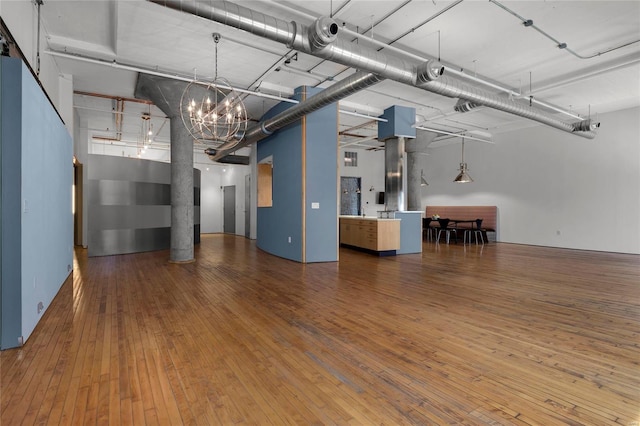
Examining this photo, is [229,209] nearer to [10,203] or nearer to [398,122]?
[398,122]

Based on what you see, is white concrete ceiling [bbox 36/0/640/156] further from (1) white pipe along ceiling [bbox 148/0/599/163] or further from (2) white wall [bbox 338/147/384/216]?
(2) white wall [bbox 338/147/384/216]

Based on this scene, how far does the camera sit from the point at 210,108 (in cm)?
657

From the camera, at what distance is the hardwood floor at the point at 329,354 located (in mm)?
2055

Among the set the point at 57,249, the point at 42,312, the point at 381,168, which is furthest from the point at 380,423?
the point at 381,168

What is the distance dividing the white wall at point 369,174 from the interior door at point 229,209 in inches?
217

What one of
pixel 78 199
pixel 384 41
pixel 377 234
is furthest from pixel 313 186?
pixel 78 199

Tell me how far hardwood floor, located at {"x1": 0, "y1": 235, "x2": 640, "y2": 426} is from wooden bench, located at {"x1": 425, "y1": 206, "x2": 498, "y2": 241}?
757 cm

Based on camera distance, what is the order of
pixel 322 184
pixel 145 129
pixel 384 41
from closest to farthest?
1. pixel 384 41
2. pixel 322 184
3. pixel 145 129

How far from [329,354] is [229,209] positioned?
14.3 meters

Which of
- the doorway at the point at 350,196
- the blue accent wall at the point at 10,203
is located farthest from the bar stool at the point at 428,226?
the blue accent wall at the point at 10,203

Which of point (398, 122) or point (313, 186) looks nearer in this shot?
point (313, 186)

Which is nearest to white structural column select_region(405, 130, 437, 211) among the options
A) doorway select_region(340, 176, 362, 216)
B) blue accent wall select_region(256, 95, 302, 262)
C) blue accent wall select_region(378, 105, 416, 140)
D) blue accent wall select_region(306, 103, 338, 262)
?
blue accent wall select_region(378, 105, 416, 140)

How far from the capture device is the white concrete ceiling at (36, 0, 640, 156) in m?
4.95

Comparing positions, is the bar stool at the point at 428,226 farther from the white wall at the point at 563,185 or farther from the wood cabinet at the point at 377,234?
the wood cabinet at the point at 377,234
